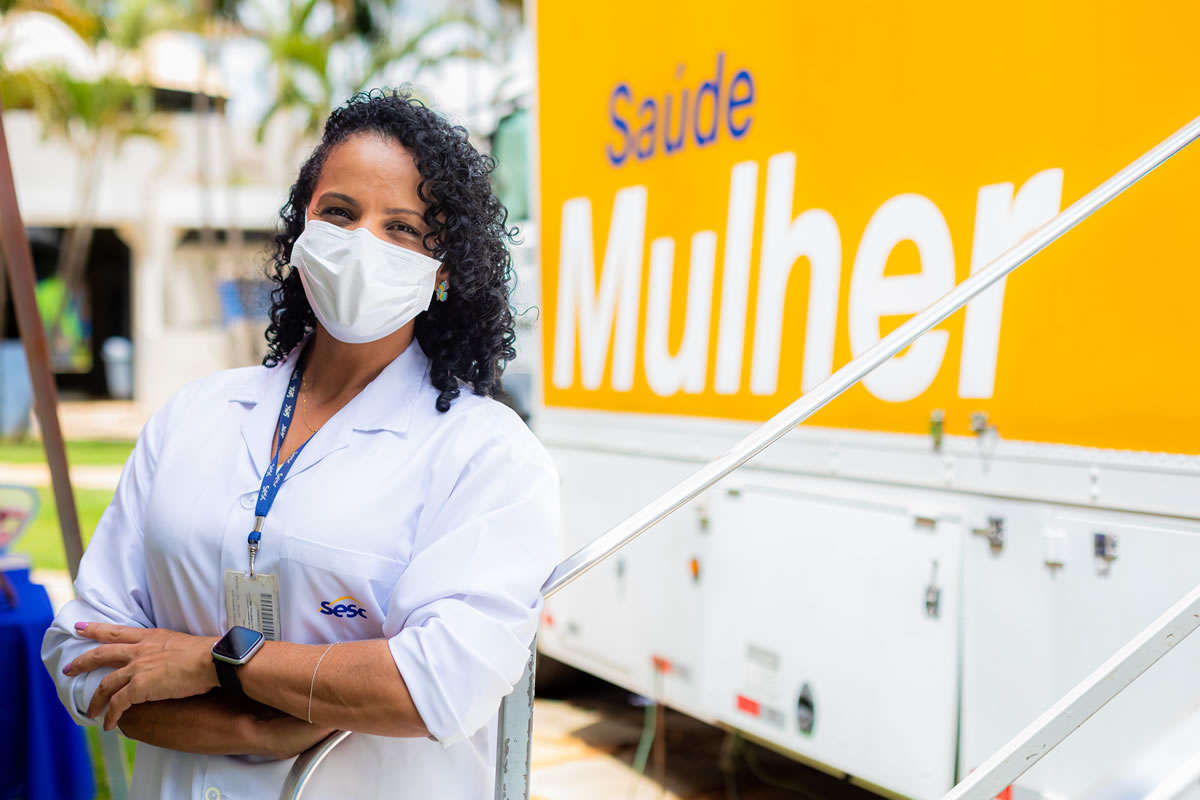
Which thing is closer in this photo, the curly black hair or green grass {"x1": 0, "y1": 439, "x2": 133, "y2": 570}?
the curly black hair

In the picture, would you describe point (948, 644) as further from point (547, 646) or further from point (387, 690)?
point (547, 646)

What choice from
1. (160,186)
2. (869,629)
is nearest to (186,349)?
(160,186)

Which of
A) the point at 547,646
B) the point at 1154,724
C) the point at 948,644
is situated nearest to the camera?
the point at 1154,724

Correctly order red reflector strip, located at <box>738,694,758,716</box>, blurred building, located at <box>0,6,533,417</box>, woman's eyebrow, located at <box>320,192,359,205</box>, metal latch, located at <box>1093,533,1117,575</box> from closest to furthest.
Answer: woman's eyebrow, located at <box>320,192,359,205</box>
metal latch, located at <box>1093,533,1117,575</box>
red reflector strip, located at <box>738,694,758,716</box>
blurred building, located at <box>0,6,533,417</box>

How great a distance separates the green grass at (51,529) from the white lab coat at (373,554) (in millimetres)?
6421

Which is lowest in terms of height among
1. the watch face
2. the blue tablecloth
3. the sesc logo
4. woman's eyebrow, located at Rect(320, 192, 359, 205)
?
the blue tablecloth

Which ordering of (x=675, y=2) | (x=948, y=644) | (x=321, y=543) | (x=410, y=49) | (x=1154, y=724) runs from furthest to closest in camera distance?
(x=410, y=49), (x=675, y=2), (x=948, y=644), (x=1154, y=724), (x=321, y=543)

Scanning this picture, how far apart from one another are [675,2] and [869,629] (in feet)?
6.67

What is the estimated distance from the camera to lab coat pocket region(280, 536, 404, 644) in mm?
1422

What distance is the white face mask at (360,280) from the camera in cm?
151

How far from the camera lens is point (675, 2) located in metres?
3.47

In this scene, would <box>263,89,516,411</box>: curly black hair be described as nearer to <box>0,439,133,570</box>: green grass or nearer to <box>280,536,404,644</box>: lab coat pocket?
<box>280,536,404,644</box>: lab coat pocket

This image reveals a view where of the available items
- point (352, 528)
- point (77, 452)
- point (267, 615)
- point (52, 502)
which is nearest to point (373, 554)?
point (352, 528)

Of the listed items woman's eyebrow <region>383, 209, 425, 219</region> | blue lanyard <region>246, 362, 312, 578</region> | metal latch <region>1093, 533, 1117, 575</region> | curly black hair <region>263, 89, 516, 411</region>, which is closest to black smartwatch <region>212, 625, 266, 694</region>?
blue lanyard <region>246, 362, 312, 578</region>
